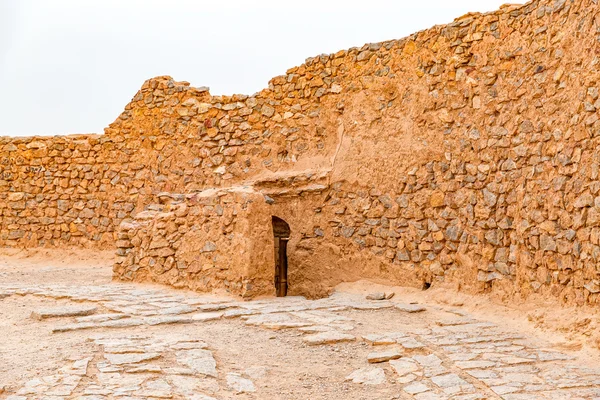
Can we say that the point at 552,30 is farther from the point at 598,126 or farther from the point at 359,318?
the point at 359,318

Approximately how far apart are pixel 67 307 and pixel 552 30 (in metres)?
6.35

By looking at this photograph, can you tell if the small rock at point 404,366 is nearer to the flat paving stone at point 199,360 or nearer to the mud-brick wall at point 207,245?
the flat paving stone at point 199,360

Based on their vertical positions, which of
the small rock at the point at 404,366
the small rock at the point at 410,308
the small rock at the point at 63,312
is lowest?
the small rock at the point at 410,308

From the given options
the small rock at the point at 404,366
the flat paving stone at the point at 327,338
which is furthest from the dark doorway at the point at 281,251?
the small rock at the point at 404,366

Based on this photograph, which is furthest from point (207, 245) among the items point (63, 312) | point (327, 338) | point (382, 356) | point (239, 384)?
point (239, 384)

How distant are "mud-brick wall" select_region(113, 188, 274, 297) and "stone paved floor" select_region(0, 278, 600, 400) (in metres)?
0.56

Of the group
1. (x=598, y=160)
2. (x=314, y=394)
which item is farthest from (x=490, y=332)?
(x=314, y=394)

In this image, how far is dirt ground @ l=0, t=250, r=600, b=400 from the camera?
180 inches

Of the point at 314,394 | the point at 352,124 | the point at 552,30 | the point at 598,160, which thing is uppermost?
the point at 552,30

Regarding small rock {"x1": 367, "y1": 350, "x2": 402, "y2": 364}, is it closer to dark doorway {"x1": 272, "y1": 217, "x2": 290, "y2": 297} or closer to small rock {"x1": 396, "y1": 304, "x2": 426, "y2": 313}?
small rock {"x1": 396, "y1": 304, "x2": 426, "y2": 313}

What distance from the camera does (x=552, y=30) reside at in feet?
22.9

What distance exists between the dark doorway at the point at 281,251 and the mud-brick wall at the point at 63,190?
360 centimetres

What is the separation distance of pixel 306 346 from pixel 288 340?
0.80 feet

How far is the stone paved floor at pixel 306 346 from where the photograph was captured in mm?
4398
